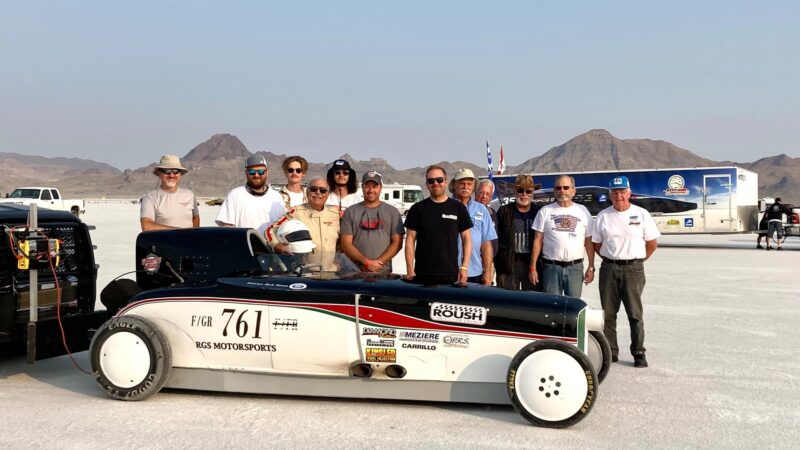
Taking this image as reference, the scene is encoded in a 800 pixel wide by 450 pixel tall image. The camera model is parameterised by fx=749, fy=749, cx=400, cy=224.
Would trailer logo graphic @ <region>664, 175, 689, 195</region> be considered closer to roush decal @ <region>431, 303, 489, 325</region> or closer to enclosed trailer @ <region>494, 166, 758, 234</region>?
enclosed trailer @ <region>494, 166, 758, 234</region>

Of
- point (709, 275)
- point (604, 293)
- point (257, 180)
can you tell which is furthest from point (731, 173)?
point (257, 180)

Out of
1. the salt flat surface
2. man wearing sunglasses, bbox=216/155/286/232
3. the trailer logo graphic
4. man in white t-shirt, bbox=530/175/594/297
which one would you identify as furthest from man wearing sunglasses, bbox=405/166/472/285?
the trailer logo graphic

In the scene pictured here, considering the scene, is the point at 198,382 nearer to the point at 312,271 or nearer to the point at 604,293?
the point at 312,271

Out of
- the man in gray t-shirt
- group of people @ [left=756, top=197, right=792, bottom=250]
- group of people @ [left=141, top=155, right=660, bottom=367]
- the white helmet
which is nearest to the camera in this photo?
the white helmet

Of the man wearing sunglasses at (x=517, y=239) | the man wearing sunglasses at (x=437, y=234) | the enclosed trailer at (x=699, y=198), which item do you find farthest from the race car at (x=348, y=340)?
the enclosed trailer at (x=699, y=198)

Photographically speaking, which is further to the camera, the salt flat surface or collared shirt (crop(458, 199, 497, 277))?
collared shirt (crop(458, 199, 497, 277))

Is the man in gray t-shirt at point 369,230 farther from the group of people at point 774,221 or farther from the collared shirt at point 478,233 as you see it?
the group of people at point 774,221

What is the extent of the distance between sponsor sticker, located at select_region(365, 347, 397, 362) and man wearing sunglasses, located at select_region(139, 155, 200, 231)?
98.0 inches

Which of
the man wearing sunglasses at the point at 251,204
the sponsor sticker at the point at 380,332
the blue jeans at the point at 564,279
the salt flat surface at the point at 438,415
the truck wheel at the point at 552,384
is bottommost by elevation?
the salt flat surface at the point at 438,415

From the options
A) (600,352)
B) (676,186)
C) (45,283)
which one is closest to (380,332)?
(600,352)

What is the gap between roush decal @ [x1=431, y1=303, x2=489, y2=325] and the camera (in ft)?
16.4

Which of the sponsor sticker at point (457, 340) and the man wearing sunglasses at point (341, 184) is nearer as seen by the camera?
the sponsor sticker at point (457, 340)

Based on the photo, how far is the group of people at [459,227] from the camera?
20.4 ft

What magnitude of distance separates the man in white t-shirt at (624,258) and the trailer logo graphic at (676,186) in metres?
17.8
